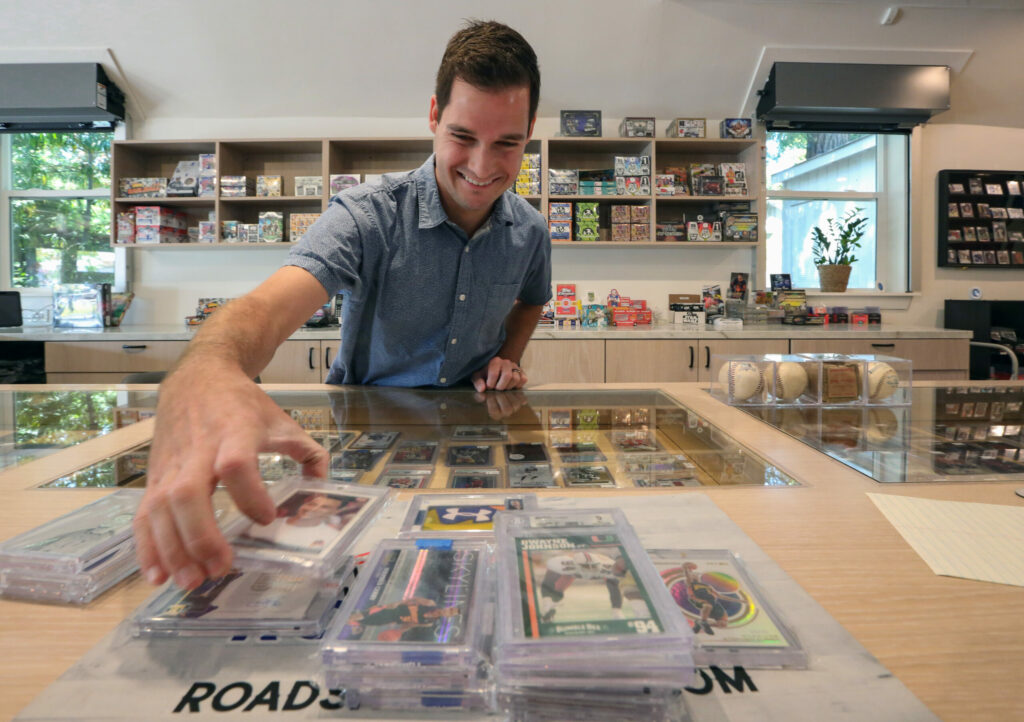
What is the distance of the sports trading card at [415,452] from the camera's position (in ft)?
3.14

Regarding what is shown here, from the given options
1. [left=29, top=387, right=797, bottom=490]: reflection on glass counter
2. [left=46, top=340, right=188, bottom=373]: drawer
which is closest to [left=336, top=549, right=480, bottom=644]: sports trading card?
[left=29, top=387, right=797, bottom=490]: reflection on glass counter

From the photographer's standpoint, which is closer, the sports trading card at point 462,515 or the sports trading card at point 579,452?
the sports trading card at point 462,515

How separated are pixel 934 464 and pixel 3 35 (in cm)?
523

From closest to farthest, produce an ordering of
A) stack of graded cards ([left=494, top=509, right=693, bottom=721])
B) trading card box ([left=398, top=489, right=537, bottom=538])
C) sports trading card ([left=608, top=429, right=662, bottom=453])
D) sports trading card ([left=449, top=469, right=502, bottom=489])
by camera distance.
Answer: stack of graded cards ([left=494, top=509, right=693, bottom=721]) → trading card box ([left=398, top=489, right=537, bottom=538]) → sports trading card ([left=449, top=469, right=502, bottom=489]) → sports trading card ([left=608, top=429, right=662, bottom=453])

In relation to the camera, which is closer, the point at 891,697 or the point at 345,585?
the point at 891,697

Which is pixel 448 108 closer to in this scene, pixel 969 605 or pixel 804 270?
pixel 969 605

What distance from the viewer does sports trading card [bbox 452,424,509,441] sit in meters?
1.09

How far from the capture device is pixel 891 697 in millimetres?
417

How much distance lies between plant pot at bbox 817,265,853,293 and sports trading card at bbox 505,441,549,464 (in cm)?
403

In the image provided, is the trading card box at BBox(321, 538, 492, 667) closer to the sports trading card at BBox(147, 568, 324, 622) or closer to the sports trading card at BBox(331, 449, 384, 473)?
the sports trading card at BBox(147, 568, 324, 622)

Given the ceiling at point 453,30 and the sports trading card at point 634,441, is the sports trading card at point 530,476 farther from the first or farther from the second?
the ceiling at point 453,30

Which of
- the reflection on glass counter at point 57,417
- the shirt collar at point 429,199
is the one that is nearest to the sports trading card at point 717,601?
the reflection on glass counter at point 57,417

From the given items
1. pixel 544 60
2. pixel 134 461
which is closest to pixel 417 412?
pixel 134 461

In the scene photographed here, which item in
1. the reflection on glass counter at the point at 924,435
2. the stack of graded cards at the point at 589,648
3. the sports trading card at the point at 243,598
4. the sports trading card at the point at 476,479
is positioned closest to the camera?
the stack of graded cards at the point at 589,648
